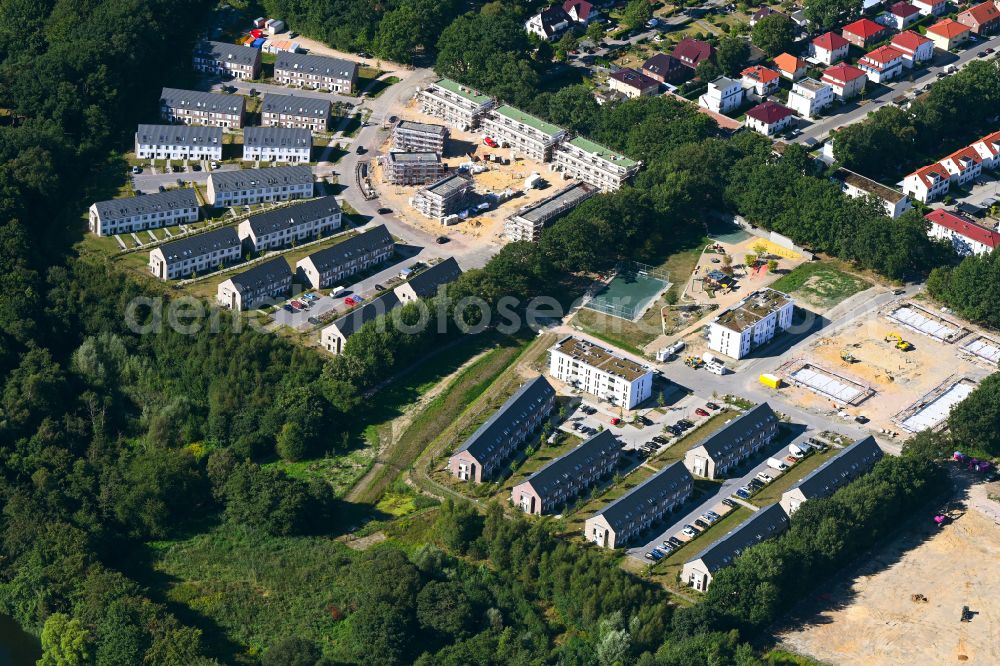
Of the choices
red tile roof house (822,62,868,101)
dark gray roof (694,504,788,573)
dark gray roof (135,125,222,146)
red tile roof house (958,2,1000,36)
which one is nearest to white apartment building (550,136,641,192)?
red tile roof house (822,62,868,101)

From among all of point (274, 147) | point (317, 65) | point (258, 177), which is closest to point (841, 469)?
point (258, 177)

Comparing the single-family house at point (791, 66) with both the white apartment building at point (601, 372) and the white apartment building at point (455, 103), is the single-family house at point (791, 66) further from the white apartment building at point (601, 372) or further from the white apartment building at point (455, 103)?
the white apartment building at point (601, 372)

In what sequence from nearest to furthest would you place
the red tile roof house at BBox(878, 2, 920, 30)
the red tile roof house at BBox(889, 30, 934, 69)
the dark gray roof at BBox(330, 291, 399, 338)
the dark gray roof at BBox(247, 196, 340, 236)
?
the dark gray roof at BBox(330, 291, 399, 338) < the dark gray roof at BBox(247, 196, 340, 236) < the red tile roof house at BBox(889, 30, 934, 69) < the red tile roof house at BBox(878, 2, 920, 30)

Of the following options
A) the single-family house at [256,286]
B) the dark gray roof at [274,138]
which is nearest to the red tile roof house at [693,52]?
the dark gray roof at [274,138]

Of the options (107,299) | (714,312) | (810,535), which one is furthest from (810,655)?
(107,299)

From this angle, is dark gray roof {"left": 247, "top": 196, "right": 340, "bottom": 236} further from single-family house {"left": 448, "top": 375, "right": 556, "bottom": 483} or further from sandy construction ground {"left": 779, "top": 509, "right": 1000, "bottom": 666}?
sandy construction ground {"left": 779, "top": 509, "right": 1000, "bottom": 666}

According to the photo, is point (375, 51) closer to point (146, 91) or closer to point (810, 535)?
point (146, 91)
